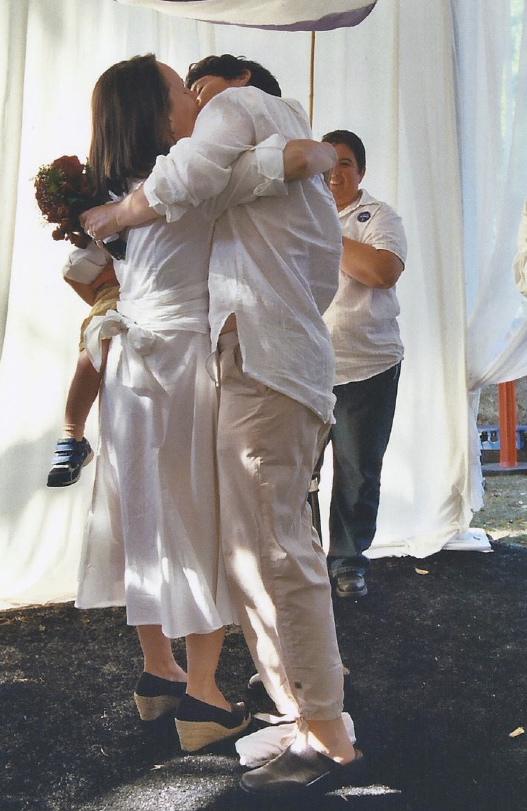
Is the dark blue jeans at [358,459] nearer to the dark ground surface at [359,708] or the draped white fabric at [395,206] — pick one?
the dark ground surface at [359,708]

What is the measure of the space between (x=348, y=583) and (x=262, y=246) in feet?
5.50

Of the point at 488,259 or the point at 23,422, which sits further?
the point at 488,259

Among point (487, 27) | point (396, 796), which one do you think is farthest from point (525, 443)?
point (396, 796)

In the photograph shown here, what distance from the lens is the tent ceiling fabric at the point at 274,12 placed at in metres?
2.83

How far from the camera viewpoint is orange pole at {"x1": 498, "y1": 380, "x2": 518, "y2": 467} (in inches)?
198

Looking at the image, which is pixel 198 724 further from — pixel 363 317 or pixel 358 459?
pixel 363 317

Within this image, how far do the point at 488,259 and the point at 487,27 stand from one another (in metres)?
0.97

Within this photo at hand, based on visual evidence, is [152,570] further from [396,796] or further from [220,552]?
[396,796]

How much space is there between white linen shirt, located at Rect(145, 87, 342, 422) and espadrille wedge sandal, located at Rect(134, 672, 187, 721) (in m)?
0.82

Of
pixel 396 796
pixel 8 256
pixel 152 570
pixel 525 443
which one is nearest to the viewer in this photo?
pixel 396 796

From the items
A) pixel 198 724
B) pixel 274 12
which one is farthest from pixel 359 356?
pixel 198 724

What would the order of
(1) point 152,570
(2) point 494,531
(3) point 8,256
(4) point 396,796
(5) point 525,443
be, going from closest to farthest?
(4) point 396,796 → (1) point 152,570 → (3) point 8,256 → (2) point 494,531 → (5) point 525,443

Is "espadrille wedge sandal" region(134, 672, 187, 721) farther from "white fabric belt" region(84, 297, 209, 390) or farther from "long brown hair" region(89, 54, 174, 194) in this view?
"long brown hair" region(89, 54, 174, 194)

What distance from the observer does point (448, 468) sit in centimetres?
371
